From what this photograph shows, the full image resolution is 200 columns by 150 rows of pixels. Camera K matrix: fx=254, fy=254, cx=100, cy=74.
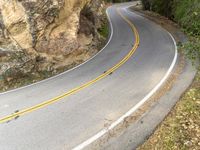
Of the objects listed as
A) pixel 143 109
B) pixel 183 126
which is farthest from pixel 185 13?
pixel 183 126

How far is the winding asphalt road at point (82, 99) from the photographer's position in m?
8.43

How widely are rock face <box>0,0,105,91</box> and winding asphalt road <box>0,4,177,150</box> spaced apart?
1.70 metres

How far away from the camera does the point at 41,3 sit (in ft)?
54.0

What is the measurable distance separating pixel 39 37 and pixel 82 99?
7.44m

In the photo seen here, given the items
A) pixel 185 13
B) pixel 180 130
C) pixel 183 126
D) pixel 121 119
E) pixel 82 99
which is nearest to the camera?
pixel 180 130

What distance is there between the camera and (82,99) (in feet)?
36.8

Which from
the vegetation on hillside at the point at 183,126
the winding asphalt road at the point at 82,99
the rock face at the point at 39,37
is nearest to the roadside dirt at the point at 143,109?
the winding asphalt road at the point at 82,99

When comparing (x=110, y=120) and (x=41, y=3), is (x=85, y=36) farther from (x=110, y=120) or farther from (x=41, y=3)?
(x=110, y=120)

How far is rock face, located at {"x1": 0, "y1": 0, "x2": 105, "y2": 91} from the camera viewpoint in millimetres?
15742

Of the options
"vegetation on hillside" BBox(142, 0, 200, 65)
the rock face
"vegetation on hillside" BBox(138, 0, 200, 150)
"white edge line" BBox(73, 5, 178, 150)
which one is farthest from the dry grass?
the rock face

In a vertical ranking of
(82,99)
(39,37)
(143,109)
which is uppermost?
(39,37)

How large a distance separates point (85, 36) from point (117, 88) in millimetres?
9139

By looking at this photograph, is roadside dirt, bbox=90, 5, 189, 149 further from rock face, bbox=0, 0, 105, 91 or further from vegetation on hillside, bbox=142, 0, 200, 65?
rock face, bbox=0, 0, 105, 91

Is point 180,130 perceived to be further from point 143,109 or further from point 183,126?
point 143,109
